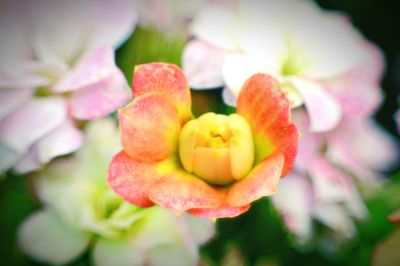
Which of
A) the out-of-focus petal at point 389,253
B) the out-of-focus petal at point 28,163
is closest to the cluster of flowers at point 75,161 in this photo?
the out-of-focus petal at point 28,163

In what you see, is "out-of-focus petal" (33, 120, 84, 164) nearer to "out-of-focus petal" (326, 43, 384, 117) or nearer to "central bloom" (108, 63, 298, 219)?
"central bloom" (108, 63, 298, 219)

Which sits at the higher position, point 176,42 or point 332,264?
point 176,42

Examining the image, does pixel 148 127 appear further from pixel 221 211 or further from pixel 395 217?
pixel 395 217

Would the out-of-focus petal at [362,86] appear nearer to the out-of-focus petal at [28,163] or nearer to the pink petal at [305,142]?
the pink petal at [305,142]

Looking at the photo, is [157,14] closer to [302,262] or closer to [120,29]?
[120,29]

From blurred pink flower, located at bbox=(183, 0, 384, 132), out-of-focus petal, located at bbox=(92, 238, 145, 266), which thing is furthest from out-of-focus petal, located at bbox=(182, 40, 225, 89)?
out-of-focus petal, located at bbox=(92, 238, 145, 266)

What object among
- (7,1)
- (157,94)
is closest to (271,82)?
(157,94)
